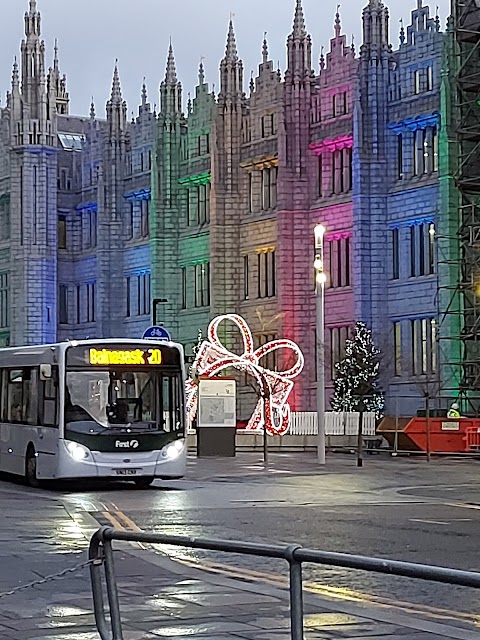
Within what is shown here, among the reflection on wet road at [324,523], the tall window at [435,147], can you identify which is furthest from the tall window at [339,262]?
the reflection on wet road at [324,523]

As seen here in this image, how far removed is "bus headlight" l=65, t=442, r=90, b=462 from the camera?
26.6m

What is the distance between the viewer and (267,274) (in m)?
70.5

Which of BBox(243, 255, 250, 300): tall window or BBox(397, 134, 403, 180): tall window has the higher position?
BBox(397, 134, 403, 180): tall window

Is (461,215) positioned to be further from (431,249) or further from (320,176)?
(320,176)

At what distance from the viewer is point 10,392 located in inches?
1186

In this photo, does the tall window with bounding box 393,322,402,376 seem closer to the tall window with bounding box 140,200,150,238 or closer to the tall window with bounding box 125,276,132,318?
the tall window with bounding box 140,200,150,238

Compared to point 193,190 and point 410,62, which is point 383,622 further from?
point 193,190

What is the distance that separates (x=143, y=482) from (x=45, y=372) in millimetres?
3059

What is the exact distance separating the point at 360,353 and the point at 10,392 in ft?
100

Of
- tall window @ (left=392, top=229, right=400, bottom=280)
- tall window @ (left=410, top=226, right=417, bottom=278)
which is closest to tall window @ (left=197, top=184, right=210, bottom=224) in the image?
tall window @ (left=392, top=229, right=400, bottom=280)

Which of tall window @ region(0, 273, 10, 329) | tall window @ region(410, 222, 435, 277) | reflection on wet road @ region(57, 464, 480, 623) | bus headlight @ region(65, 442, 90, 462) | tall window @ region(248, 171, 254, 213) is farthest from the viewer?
tall window @ region(0, 273, 10, 329)

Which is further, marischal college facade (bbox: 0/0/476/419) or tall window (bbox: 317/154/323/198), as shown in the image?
tall window (bbox: 317/154/323/198)

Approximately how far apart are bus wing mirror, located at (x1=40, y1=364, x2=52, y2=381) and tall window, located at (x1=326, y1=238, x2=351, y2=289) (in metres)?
38.3

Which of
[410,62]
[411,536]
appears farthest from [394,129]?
[411,536]
